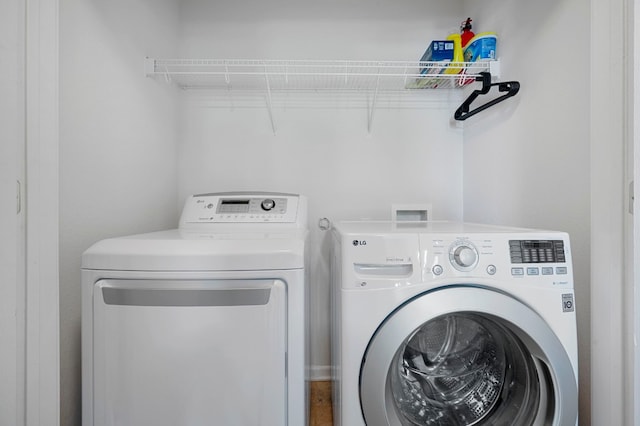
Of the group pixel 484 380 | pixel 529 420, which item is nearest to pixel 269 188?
pixel 484 380

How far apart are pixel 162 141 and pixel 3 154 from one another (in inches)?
29.5

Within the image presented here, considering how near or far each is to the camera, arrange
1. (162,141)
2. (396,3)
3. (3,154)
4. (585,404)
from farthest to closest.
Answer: (396,3), (162,141), (585,404), (3,154)

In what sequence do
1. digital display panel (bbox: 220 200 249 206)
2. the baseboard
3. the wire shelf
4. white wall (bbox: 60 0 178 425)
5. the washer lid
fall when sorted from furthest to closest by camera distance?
1. the baseboard
2. the wire shelf
3. digital display panel (bbox: 220 200 249 206)
4. white wall (bbox: 60 0 178 425)
5. the washer lid

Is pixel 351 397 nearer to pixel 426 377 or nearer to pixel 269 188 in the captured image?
pixel 426 377

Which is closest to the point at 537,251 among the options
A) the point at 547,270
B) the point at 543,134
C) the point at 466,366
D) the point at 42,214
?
the point at 547,270

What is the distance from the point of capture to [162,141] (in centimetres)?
143

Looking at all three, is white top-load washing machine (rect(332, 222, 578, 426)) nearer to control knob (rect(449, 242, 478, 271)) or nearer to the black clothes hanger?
control knob (rect(449, 242, 478, 271))

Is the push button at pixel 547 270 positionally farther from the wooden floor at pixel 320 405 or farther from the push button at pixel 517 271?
the wooden floor at pixel 320 405

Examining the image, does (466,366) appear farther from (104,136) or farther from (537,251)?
(104,136)

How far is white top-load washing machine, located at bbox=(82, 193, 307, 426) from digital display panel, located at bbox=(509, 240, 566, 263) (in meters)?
0.64

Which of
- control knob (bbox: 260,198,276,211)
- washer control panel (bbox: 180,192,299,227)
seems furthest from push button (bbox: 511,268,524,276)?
control knob (bbox: 260,198,276,211)

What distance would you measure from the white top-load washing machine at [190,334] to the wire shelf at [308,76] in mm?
1037

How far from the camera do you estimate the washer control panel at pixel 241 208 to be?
1.23 metres

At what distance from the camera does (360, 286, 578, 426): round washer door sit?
75cm
